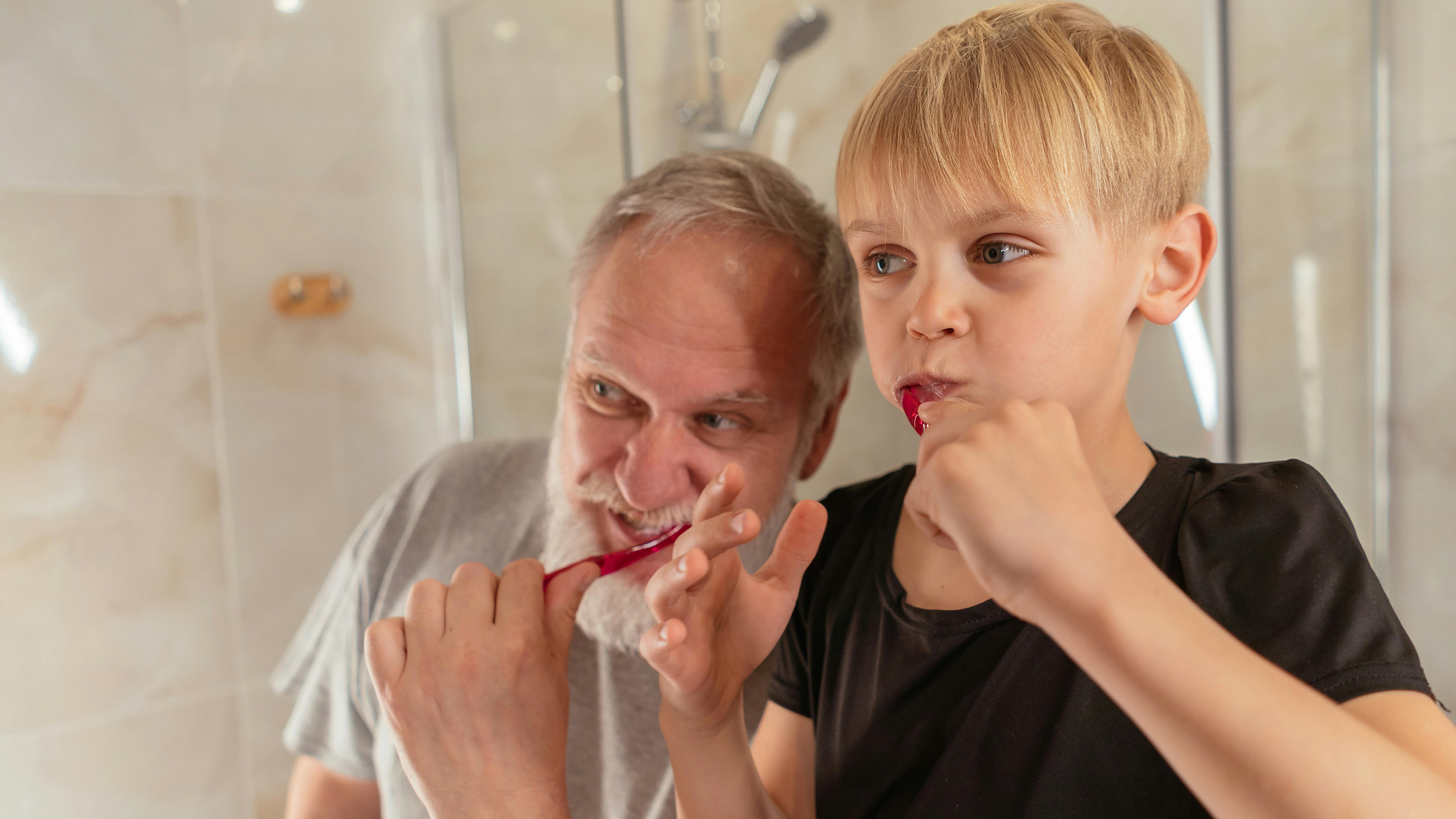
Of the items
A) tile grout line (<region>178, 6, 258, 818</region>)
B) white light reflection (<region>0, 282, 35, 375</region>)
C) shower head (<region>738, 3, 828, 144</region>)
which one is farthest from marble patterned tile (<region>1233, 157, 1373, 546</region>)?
white light reflection (<region>0, 282, 35, 375</region>)

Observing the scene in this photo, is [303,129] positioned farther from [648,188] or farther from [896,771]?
[896,771]

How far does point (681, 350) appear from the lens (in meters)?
0.77

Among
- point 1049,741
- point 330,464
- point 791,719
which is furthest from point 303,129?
point 1049,741

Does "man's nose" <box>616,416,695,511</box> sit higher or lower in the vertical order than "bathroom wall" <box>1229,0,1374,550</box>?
lower

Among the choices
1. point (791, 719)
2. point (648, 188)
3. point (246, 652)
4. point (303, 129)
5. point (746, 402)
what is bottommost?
point (246, 652)

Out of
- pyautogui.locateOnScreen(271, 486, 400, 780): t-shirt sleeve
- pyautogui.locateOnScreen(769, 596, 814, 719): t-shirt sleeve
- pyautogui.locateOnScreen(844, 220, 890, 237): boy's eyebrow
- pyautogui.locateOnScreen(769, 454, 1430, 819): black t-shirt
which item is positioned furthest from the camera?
pyautogui.locateOnScreen(271, 486, 400, 780): t-shirt sleeve

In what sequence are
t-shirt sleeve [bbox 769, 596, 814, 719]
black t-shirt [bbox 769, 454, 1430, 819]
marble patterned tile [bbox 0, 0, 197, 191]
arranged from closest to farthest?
black t-shirt [bbox 769, 454, 1430, 819], t-shirt sleeve [bbox 769, 596, 814, 719], marble patterned tile [bbox 0, 0, 197, 191]

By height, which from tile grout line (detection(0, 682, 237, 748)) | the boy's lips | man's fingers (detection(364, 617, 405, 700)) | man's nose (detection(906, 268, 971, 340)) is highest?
man's nose (detection(906, 268, 971, 340))

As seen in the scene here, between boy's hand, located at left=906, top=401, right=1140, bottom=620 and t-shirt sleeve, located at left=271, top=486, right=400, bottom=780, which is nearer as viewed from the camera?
boy's hand, located at left=906, top=401, right=1140, bottom=620

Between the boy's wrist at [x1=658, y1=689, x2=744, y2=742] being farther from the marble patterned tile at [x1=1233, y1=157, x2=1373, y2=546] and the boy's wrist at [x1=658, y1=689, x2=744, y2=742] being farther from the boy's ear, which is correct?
the marble patterned tile at [x1=1233, y1=157, x2=1373, y2=546]

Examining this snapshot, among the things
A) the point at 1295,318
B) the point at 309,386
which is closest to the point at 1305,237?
the point at 1295,318

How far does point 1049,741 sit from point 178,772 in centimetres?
122

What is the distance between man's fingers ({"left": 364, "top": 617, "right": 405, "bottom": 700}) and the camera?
62 centimetres

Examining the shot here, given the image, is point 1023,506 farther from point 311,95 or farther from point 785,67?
point 311,95
